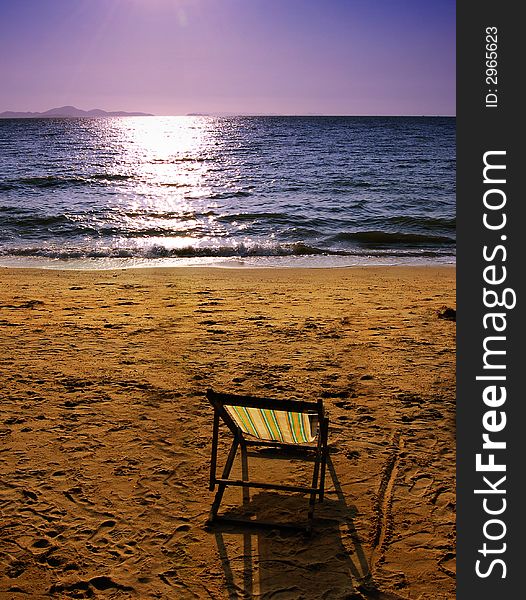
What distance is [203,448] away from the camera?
457 cm

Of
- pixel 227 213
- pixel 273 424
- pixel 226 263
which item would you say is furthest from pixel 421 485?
pixel 227 213

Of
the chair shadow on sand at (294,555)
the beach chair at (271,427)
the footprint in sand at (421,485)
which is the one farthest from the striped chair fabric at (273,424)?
the footprint in sand at (421,485)

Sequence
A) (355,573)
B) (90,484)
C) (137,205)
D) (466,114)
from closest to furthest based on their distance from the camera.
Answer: (466,114), (355,573), (90,484), (137,205)

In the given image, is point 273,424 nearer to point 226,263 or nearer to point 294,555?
point 294,555

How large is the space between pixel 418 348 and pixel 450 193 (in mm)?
18226

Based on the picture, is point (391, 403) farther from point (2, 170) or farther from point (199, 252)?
point (2, 170)

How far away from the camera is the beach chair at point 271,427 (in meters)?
3.63

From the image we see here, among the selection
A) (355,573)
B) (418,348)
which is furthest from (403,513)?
(418,348)

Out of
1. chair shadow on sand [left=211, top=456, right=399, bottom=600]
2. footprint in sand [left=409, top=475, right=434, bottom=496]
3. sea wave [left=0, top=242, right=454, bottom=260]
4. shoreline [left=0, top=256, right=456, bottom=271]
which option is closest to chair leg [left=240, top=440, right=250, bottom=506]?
chair shadow on sand [left=211, top=456, right=399, bottom=600]

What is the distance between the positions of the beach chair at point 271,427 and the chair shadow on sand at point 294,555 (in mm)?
103

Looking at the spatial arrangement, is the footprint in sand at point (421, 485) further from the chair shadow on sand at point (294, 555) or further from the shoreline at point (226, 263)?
the shoreline at point (226, 263)

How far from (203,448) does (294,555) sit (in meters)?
1.35

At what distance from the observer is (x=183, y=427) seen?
4848 mm

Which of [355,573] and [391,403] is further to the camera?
[391,403]
